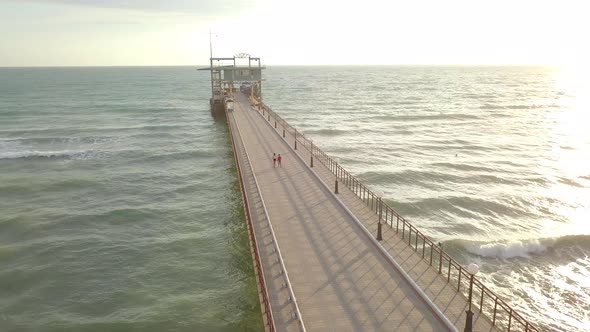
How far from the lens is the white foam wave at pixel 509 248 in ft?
80.3

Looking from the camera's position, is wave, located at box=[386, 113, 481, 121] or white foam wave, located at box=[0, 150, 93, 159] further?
wave, located at box=[386, 113, 481, 121]

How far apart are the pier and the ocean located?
10.1ft

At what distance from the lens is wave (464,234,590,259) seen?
80.5 feet

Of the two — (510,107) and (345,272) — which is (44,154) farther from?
(510,107)

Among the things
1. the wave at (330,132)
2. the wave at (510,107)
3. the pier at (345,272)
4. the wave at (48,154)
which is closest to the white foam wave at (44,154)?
the wave at (48,154)

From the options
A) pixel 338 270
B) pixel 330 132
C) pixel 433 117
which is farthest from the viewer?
pixel 433 117

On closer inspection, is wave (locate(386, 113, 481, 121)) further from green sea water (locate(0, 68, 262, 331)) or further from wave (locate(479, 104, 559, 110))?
green sea water (locate(0, 68, 262, 331))

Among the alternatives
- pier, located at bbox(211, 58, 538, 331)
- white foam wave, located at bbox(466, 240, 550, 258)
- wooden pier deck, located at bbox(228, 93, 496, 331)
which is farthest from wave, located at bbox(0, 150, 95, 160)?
white foam wave, located at bbox(466, 240, 550, 258)

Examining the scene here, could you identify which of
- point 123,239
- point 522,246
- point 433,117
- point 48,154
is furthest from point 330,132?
point 123,239

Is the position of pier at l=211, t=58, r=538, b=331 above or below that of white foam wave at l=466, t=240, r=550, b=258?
above

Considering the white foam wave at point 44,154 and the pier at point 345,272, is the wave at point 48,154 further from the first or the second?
the pier at point 345,272

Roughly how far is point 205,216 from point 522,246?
65.5 ft

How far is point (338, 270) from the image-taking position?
1694 centimetres

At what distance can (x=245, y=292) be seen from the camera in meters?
20.8
